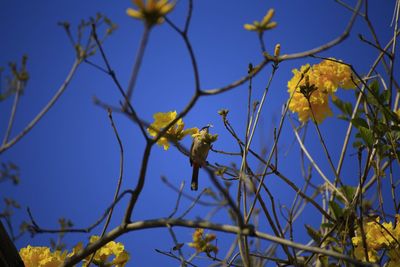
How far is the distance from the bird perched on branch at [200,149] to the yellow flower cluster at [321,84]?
0.63 metres

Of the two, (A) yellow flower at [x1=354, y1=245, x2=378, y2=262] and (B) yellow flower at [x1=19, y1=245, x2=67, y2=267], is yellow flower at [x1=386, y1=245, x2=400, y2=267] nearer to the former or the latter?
(A) yellow flower at [x1=354, y1=245, x2=378, y2=262]

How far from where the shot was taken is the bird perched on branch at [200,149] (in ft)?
5.04

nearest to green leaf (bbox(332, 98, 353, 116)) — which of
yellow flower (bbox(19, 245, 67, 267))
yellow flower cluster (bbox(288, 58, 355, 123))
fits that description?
yellow flower cluster (bbox(288, 58, 355, 123))

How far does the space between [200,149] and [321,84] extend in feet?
3.12

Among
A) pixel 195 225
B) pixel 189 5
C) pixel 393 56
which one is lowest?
pixel 195 225

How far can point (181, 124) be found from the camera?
2229mm

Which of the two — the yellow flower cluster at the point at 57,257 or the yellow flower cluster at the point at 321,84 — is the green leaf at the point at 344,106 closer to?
the yellow flower cluster at the point at 321,84

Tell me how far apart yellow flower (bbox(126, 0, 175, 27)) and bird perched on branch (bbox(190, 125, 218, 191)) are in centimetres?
40

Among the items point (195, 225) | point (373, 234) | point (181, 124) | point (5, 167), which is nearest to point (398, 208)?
point (373, 234)

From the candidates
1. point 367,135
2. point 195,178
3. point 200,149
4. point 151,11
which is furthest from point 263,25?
point 195,178

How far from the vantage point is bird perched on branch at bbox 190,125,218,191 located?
154cm

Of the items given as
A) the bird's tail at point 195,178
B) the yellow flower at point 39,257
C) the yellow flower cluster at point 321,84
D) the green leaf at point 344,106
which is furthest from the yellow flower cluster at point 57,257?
the bird's tail at point 195,178

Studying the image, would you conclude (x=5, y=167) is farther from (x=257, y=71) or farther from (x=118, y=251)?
(x=257, y=71)

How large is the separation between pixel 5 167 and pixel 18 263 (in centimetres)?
340
